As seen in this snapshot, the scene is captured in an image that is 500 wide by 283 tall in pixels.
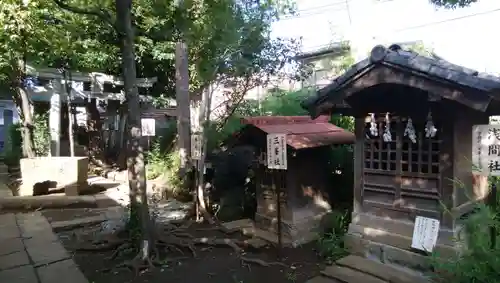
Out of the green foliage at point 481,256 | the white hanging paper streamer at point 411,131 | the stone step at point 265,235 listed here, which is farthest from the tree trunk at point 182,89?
the green foliage at point 481,256

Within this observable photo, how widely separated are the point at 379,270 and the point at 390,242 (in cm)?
53

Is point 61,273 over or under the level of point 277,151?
under

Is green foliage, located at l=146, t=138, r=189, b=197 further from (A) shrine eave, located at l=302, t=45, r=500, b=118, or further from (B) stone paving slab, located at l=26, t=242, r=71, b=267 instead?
(A) shrine eave, located at l=302, t=45, r=500, b=118

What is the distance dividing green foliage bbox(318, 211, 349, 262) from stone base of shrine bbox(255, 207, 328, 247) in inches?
8.2

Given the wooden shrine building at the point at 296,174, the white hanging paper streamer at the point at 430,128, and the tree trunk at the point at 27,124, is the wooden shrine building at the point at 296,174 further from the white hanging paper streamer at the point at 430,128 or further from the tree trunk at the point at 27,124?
the tree trunk at the point at 27,124

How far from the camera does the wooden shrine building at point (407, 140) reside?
4875 millimetres

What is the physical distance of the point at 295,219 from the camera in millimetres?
7465

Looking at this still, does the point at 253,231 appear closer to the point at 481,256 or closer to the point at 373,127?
the point at 373,127

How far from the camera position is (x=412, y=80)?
5.02 meters

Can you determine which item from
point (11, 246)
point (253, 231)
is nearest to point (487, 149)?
point (253, 231)

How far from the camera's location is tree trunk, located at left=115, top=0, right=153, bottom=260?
638 centimetres

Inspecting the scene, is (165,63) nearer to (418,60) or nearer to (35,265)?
(35,265)

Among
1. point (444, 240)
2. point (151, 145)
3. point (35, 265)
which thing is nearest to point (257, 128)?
point (444, 240)

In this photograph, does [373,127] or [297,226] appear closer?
[373,127]
